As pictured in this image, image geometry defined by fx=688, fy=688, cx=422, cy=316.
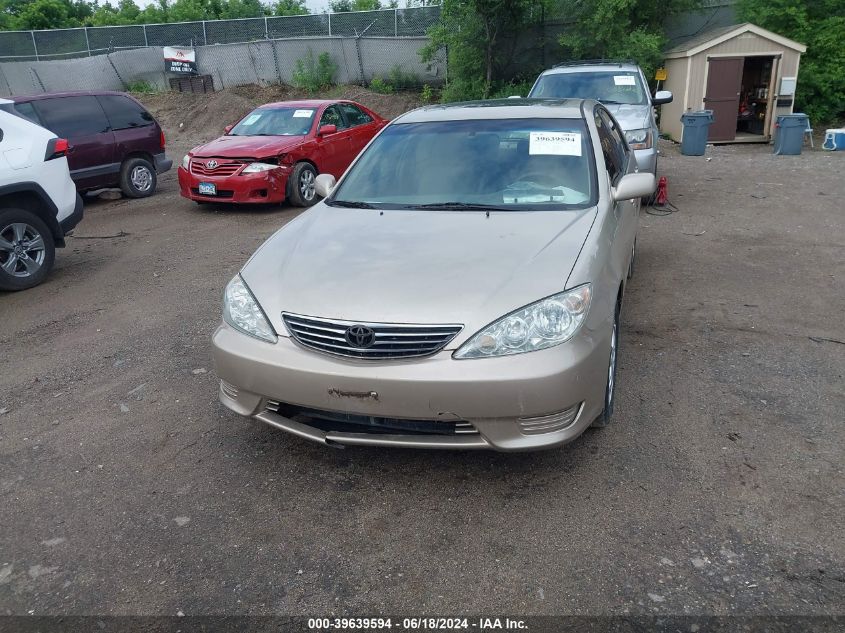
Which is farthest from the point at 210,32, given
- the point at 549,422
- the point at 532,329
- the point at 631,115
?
the point at 549,422

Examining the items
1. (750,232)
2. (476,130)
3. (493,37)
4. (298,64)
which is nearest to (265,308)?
(476,130)

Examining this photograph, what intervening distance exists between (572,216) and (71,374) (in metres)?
3.58

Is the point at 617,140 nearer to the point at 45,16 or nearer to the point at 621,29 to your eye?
the point at 621,29

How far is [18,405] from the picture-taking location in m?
4.40

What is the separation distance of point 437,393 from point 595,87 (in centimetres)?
906

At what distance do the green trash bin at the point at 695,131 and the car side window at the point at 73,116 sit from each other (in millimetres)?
11053

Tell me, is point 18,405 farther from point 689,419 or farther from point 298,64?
point 298,64

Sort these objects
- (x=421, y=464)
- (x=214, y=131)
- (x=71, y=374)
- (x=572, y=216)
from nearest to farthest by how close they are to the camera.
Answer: (x=421, y=464) < (x=572, y=216) < (x=71, y=374) < (x=214, y=131)

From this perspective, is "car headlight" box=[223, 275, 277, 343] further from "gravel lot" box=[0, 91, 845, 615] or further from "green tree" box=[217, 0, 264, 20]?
"green tree" box=[217, 0, 264, 20]

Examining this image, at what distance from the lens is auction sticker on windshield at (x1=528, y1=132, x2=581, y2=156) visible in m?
4.28

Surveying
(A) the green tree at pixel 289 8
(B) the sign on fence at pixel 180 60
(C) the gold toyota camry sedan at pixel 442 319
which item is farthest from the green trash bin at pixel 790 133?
(A) the green tree at pixel 289 8

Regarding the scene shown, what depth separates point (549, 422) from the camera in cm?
304

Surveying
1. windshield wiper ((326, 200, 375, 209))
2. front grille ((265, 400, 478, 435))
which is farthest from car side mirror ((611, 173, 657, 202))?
front grille ((265, 400, 478, 435))

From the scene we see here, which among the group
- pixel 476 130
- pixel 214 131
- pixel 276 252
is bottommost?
pixel 214 131
